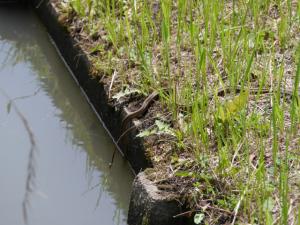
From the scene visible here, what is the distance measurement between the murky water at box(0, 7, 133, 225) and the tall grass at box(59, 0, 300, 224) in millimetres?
390

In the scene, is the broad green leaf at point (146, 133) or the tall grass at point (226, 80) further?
the broad green leaf at point (146, 133)

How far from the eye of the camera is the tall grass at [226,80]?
2926 millimetres

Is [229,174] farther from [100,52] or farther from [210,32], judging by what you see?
[100,52]

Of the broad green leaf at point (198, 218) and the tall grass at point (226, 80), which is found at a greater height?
the tall grass at point (226, 80)

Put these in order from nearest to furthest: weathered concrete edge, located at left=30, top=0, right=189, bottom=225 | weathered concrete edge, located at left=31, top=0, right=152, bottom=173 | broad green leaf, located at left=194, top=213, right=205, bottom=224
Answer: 1. broad green leaf, located at left=194, top=213, right=205, bottom=224
2. weathered concrete edge, located at left=30, top=0, right=189, bottom=225
3. weathered concrete edge, located at left=31, top=0, right=152, bottom=173

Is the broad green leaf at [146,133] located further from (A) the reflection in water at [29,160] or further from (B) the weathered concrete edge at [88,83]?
(A) the reflection in water at [29,160]

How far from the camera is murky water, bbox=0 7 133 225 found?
3.57m

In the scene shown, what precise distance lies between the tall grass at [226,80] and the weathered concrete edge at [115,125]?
15 centimetres

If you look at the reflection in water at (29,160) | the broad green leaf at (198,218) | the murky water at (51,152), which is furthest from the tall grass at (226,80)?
the reflection in water at (29,160)

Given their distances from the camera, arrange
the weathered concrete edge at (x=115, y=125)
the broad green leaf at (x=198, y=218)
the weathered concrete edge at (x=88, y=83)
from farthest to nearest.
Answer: the weathered concrete edge at (x=88, y=83)
the weathered concrete edge at (x=115, y=125)
the broad green leaf at (x=198, y=218)

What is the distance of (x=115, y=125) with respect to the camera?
A: 392cm

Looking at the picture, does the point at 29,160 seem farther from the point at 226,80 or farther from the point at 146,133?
the point at 226,80

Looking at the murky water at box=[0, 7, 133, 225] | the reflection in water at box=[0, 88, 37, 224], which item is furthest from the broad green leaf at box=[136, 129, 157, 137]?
the reflection in water at box=[0, 88, 37, 224]

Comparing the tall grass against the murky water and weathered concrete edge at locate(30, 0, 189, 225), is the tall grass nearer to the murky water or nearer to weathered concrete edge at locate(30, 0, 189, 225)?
weathered concrete edge at locate(30, 0, 189, 225)
